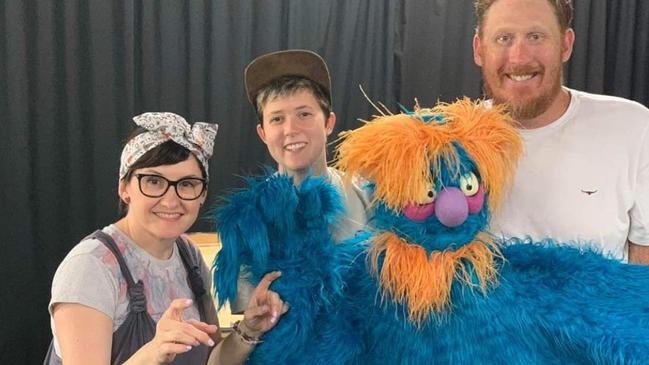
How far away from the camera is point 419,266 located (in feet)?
3.62

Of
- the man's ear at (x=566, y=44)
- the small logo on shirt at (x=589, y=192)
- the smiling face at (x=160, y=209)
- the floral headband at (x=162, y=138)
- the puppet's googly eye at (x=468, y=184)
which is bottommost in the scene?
the smiling face at (x=160, y=209)

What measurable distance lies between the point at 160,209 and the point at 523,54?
83 cm

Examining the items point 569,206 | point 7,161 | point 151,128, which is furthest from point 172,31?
point 569,206

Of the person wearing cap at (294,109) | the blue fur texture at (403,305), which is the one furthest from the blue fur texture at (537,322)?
the person wearing cap at (294,109)

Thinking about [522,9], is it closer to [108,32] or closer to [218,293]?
[218,293]

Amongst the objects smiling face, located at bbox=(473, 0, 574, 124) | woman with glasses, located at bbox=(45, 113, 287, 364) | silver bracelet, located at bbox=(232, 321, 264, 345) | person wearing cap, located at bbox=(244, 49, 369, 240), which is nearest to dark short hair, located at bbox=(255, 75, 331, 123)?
person wearing cap, located at bbox=(244, 49, 369, 240)

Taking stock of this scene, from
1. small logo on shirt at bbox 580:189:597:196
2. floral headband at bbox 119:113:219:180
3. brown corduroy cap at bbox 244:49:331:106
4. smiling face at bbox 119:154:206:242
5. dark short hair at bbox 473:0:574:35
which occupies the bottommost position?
smiling face at bbox 119:154:206:242

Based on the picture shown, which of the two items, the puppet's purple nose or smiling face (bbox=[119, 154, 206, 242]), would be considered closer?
the puppet's purple nose

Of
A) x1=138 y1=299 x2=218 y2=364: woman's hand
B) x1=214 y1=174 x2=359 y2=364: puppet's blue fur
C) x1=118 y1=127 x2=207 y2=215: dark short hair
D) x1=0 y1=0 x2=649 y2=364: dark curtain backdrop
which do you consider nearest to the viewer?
x1=138 y1=299 x2=218 y2=364: woman's hand

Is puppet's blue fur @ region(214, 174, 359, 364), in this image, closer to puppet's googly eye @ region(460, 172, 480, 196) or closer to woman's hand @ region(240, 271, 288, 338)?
woman's hand @ region(240, 271, 288, 338)

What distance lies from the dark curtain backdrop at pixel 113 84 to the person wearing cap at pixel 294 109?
1298 mm

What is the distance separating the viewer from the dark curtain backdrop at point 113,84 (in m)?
2.50

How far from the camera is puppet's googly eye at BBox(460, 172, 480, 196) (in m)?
1.09

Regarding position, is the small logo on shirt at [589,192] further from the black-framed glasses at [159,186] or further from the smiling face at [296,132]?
the black-framed glasses at [159,186]
